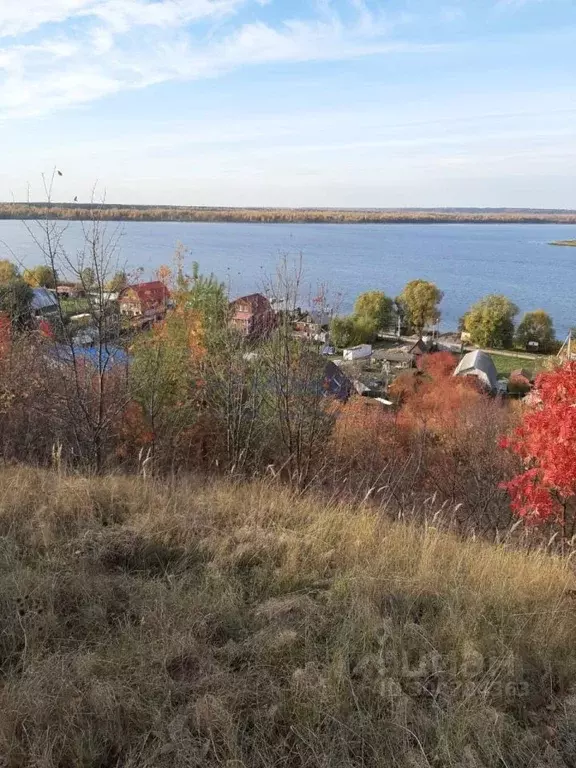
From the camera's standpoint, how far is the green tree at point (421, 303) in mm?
54625

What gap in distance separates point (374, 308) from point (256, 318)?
4087cm

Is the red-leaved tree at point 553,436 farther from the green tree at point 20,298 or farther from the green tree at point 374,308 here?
the green tree at point 374,308

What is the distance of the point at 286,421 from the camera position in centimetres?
903

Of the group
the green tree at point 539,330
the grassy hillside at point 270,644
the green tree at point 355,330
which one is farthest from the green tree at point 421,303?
the grassy hillside at point 270,644

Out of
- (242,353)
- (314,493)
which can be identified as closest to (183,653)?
(314,493)

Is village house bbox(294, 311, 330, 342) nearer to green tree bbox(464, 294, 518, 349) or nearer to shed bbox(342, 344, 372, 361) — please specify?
shed bbox(342, 344, 372, 361)

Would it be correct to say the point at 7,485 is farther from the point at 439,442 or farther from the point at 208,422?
the point at 439,442

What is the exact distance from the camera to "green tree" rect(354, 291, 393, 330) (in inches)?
2062

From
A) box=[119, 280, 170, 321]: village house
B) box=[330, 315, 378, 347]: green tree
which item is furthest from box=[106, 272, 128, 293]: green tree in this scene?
box=[330, 315, 378, 347]: green tree

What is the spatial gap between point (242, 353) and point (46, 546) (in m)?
7.52

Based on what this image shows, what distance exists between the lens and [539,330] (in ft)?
163

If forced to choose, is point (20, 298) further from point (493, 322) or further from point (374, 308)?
point (493, 322)

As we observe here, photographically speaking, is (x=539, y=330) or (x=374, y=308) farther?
(x=374, y=308)

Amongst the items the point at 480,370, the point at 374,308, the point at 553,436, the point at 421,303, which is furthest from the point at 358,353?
the point at 553,436
